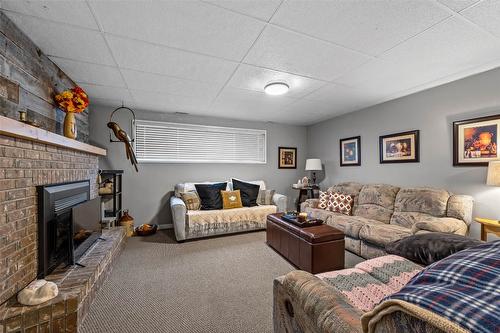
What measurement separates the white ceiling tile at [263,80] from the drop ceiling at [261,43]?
13 millimetres

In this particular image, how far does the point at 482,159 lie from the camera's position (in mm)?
2426

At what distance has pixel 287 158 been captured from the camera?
5.26 m

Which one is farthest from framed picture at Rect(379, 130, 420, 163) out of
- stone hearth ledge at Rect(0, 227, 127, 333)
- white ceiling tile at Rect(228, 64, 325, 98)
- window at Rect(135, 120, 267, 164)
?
stone hearth ledge at Rect(0, 227, 127, 333)

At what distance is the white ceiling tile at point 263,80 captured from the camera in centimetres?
241

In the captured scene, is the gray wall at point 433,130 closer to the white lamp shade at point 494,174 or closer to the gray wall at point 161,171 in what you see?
the white lamp shade at point 494,174

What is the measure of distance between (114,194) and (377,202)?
4.23m

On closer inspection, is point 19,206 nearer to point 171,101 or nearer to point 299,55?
point 171,101

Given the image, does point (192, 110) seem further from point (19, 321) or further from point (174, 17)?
point (19, 321)

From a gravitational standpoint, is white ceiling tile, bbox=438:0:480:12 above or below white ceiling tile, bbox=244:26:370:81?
above

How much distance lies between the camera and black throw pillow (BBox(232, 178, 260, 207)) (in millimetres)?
4109

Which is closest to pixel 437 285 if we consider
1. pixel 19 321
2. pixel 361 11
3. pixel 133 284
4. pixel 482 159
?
pixel 361 11

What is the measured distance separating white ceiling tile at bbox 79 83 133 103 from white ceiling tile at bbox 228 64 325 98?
5.47 ft

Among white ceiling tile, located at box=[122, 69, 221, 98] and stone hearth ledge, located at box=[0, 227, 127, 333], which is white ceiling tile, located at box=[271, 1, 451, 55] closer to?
white ceiling tile, located at box=[122, 69, 221, 98]

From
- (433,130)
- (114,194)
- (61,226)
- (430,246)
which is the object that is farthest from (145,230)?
(433,130)
